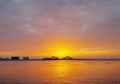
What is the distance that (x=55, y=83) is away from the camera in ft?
142

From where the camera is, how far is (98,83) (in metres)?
43.2

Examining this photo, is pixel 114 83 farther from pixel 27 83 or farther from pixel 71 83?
pixel 27 83

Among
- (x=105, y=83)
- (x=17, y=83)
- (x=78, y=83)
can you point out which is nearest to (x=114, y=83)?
(x=105, y=83)

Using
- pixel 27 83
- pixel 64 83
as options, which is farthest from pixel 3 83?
pixel 64 83

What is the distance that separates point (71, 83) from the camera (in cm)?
4347

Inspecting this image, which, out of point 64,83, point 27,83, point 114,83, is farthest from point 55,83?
point 114,83

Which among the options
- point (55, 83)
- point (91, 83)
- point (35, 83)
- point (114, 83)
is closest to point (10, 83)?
point (35, 83)

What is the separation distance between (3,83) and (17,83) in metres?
2.47

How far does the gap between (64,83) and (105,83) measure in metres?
7.38

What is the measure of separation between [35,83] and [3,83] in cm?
574

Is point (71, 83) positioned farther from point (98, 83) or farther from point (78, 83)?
point (98, 83)

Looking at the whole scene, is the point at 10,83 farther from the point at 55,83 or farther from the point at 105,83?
the point at 105,83

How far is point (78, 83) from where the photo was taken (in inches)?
1725

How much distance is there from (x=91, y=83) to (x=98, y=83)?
50.2 inches
